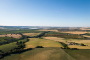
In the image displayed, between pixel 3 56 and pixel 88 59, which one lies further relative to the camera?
pixel 3 56

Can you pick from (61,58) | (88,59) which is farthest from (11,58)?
(88,59)

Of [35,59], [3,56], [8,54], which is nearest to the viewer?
[35,59]

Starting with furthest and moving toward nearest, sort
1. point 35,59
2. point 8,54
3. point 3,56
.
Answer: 1. point 8,54
2. point 3,56
3. point 35,59

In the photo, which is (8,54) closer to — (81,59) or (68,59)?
(68,59)

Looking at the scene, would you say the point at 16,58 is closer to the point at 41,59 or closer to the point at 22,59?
the point at 22,59

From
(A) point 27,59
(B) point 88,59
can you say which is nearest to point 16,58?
(A) point 27,59

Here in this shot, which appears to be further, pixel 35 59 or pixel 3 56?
pixel 3 56

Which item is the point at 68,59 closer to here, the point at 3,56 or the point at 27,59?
the point at 27,59

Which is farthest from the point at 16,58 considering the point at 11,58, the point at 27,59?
the point at 27,59
